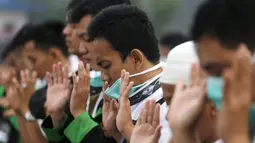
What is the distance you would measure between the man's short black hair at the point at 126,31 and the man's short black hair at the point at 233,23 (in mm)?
1743

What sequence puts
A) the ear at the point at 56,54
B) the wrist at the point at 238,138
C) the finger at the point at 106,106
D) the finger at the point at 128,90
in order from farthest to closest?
the ear at the point at 56,54 < the finger at the point at 106,106 < the finger at the point at 128,90 < the wrist at the point at 238,138

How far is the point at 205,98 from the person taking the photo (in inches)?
116

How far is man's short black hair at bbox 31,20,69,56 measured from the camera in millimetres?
7434

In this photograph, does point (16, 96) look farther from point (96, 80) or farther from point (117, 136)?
point (117, 136)

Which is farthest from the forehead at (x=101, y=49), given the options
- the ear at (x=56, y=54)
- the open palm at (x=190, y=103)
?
the ear at (x=56, y=54)

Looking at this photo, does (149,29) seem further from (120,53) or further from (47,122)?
(47,122)

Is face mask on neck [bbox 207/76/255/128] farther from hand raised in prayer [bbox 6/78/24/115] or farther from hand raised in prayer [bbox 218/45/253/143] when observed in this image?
hand raised in prayer [bbox 6/78/24/115]

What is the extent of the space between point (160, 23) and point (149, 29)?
17.9 meters

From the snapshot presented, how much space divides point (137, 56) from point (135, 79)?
157 millimetres

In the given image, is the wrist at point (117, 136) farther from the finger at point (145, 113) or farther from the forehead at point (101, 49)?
the finger at point (145, 113)

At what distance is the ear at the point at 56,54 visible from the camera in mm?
7170

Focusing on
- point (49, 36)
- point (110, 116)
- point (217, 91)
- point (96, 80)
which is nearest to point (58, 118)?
point (96, 80)

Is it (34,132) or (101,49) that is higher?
(101,49)

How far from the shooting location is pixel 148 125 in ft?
12.5
